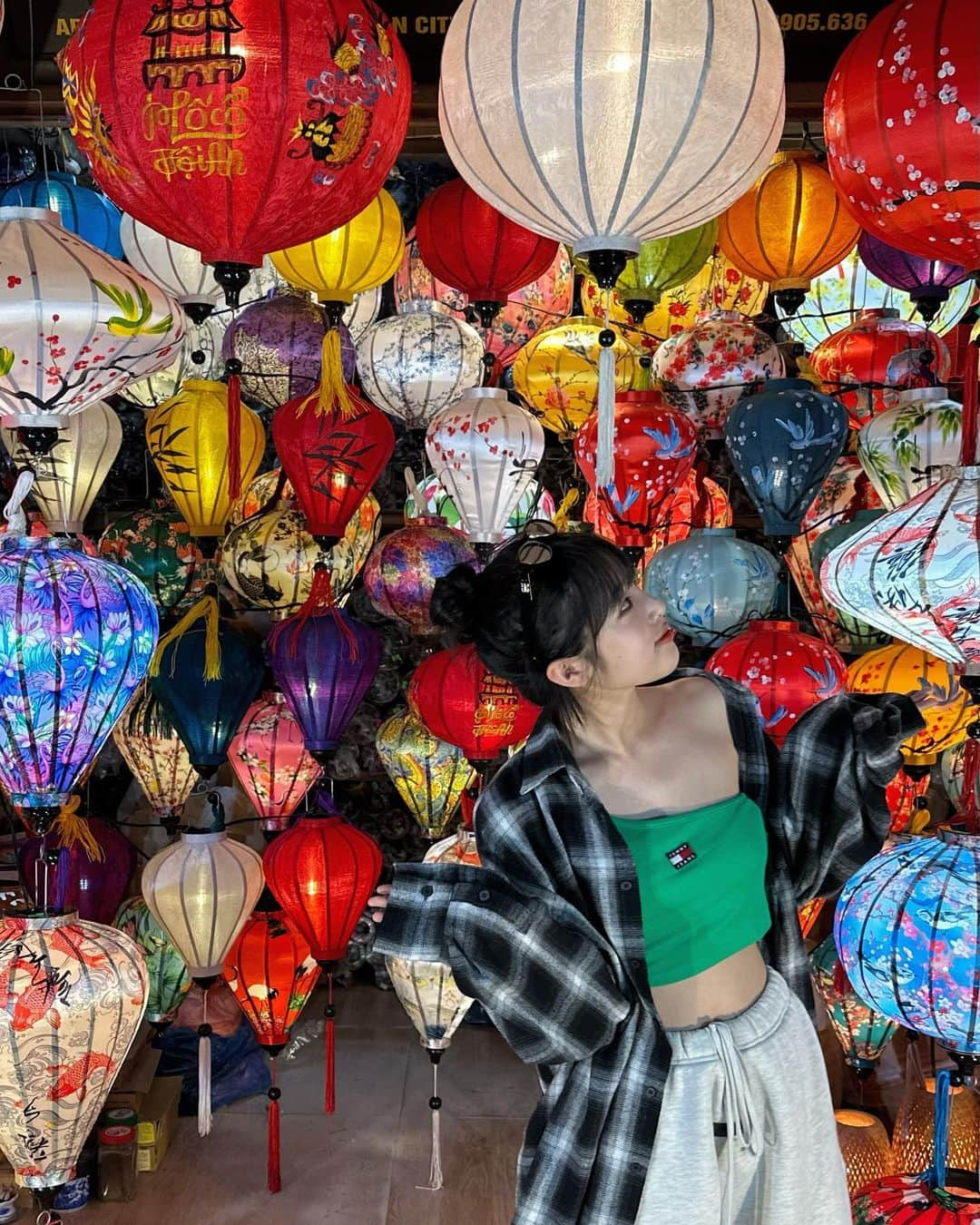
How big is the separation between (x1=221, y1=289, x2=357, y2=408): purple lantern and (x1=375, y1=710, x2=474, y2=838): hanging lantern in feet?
2.53

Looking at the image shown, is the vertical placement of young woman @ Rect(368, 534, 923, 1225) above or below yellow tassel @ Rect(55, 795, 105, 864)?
above

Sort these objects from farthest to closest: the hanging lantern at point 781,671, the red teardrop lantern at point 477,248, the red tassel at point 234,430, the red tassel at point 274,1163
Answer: the red tassel at point 274,1163 → the red teardrop lantern at point 477,248 → the hanging lantern at point 781,671 → the red tassel at point 234,430

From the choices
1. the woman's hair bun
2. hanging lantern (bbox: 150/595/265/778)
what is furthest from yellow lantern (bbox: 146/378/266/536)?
the woman's hair bun

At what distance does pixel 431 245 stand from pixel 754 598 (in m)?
0.88

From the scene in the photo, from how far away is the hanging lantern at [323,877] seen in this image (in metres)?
2.35

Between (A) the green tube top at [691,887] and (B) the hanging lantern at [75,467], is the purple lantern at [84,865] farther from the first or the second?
(A) the green tube top at [691,887]

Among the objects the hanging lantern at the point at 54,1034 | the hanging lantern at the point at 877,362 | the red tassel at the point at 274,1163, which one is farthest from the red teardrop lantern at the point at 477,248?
the red tassel at the point at 274,1163

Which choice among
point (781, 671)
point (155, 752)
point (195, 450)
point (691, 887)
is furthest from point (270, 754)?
point (691, 887)

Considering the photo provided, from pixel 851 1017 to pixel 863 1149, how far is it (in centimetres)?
52

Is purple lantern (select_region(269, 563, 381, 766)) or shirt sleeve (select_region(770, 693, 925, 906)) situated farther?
purple lantern (select_region(269, 563, 381, 766))

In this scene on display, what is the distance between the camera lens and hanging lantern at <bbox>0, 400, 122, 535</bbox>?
2359mm

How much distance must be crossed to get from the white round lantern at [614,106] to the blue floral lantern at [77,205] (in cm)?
124

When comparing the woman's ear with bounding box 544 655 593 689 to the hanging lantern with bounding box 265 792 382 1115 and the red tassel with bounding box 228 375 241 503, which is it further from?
the hanging lantern with bounding box 265 792 382 1115

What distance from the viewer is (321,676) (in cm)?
231
